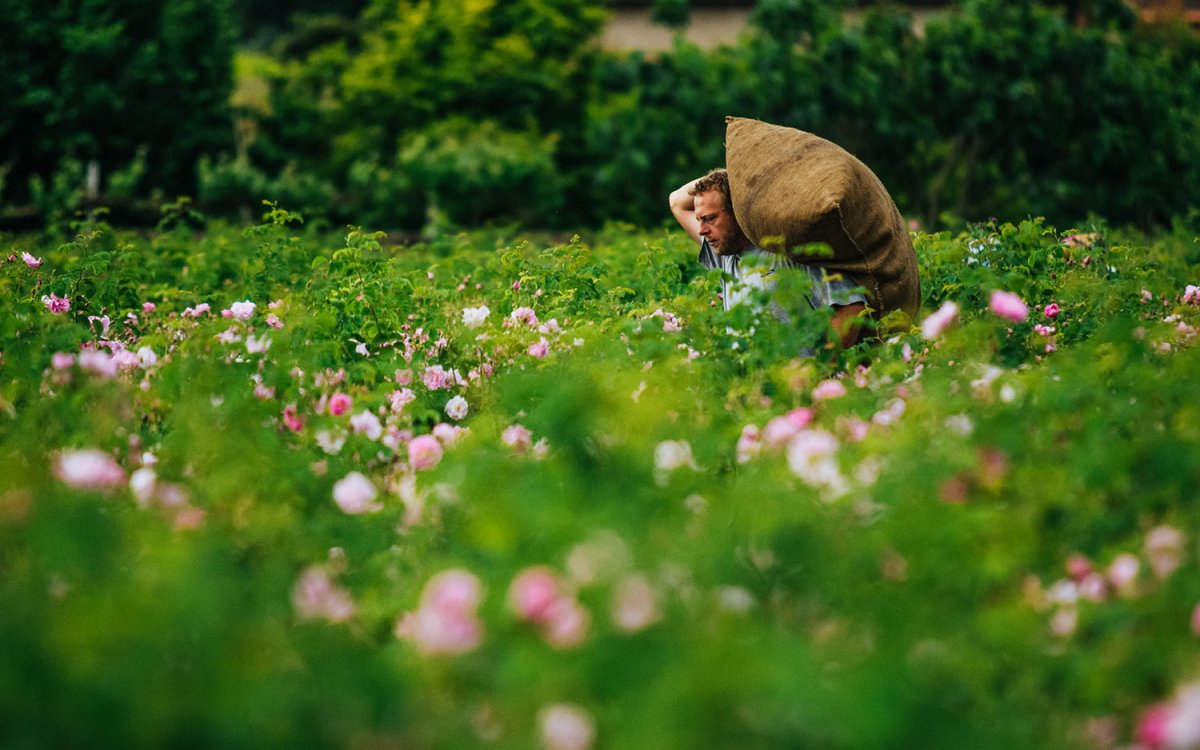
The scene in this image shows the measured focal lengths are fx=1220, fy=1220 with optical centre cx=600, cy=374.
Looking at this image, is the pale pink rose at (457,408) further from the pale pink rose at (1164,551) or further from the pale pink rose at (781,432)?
the pale pink rose at (1164,551)

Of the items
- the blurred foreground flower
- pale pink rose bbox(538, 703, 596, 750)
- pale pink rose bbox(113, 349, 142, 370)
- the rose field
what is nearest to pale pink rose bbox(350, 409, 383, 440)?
the rose field

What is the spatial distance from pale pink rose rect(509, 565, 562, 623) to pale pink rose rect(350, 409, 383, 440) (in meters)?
1.41

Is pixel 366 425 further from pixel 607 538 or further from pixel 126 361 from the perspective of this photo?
pixel 607 538

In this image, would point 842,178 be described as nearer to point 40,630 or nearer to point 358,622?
point 358,622

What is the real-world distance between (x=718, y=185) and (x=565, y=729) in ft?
11.8

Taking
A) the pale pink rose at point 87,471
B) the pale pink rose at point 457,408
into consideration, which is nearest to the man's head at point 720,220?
the pale pink rose at point 457,408

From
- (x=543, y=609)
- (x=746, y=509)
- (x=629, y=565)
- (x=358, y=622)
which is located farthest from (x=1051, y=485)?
(x=358, y=622)

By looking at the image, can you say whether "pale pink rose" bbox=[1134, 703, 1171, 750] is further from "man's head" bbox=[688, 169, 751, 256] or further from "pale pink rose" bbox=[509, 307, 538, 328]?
"man's head" bbox=[688, 169, 751, 256]

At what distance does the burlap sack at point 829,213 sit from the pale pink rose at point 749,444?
4.96 ft

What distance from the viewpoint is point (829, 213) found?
14.1 ft

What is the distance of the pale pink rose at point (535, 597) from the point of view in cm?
171

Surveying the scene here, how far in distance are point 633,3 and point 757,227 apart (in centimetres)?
1662

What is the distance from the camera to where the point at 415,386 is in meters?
3.83

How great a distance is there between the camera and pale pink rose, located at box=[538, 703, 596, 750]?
1594 mm
